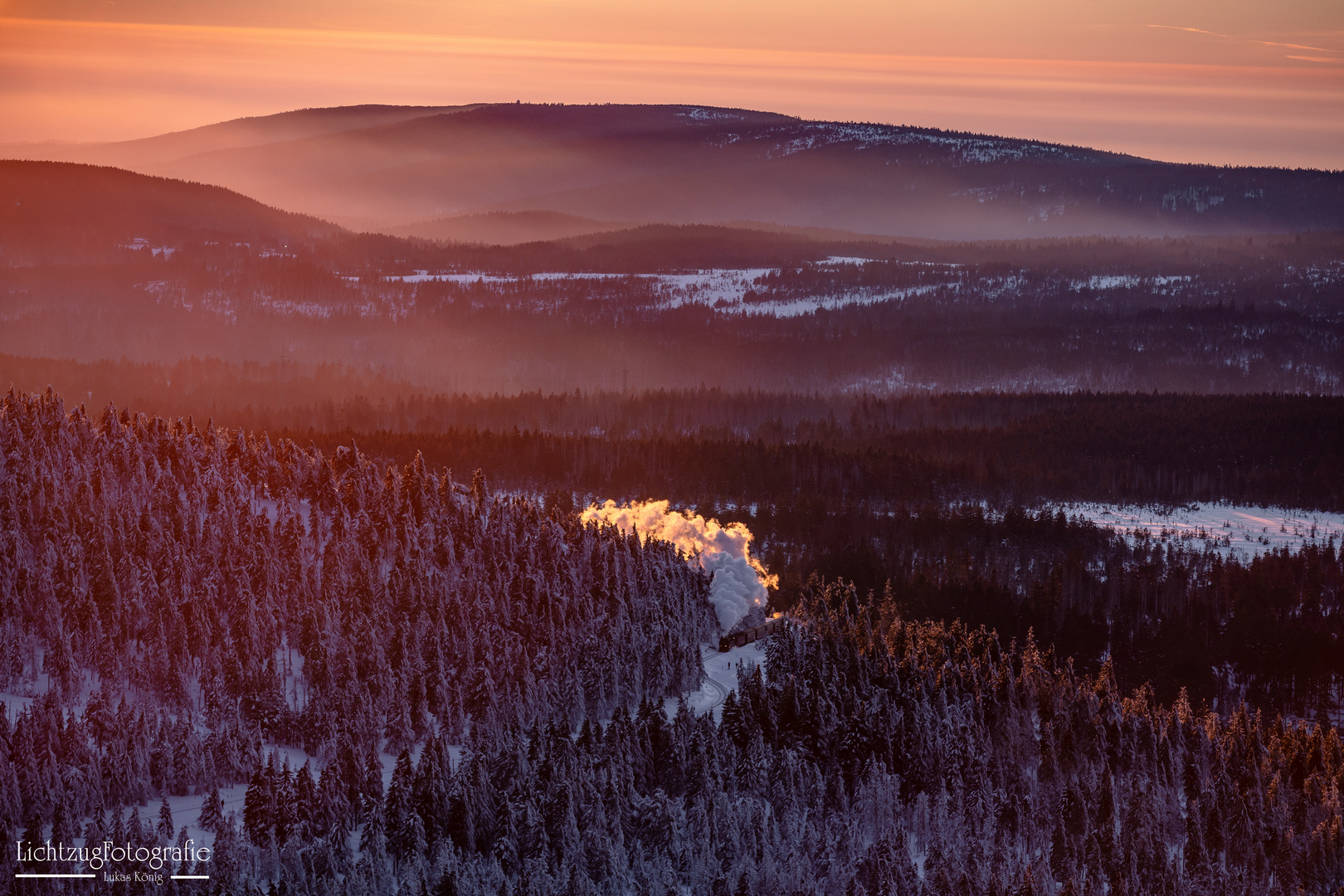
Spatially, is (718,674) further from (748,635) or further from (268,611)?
(268,611)

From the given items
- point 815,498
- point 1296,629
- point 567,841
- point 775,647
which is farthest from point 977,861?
point 815,498

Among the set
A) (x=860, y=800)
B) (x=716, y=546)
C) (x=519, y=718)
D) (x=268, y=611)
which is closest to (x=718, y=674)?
(x=519, y=718)

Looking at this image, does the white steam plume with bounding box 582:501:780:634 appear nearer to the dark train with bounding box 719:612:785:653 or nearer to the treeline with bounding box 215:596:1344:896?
the dark train with bounding box 719:612:785:653

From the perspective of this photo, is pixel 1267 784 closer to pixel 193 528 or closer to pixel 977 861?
pixel 977 861

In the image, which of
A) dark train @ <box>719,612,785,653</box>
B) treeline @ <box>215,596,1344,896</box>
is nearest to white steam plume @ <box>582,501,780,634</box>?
dark train @ <box>719,612,785,653</box>

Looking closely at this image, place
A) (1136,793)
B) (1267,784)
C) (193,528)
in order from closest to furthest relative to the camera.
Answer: (1136,793)
(1267,784)
(193,528)

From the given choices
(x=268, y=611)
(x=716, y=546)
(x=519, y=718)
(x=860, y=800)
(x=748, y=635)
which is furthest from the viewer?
(x=716, y=546)
